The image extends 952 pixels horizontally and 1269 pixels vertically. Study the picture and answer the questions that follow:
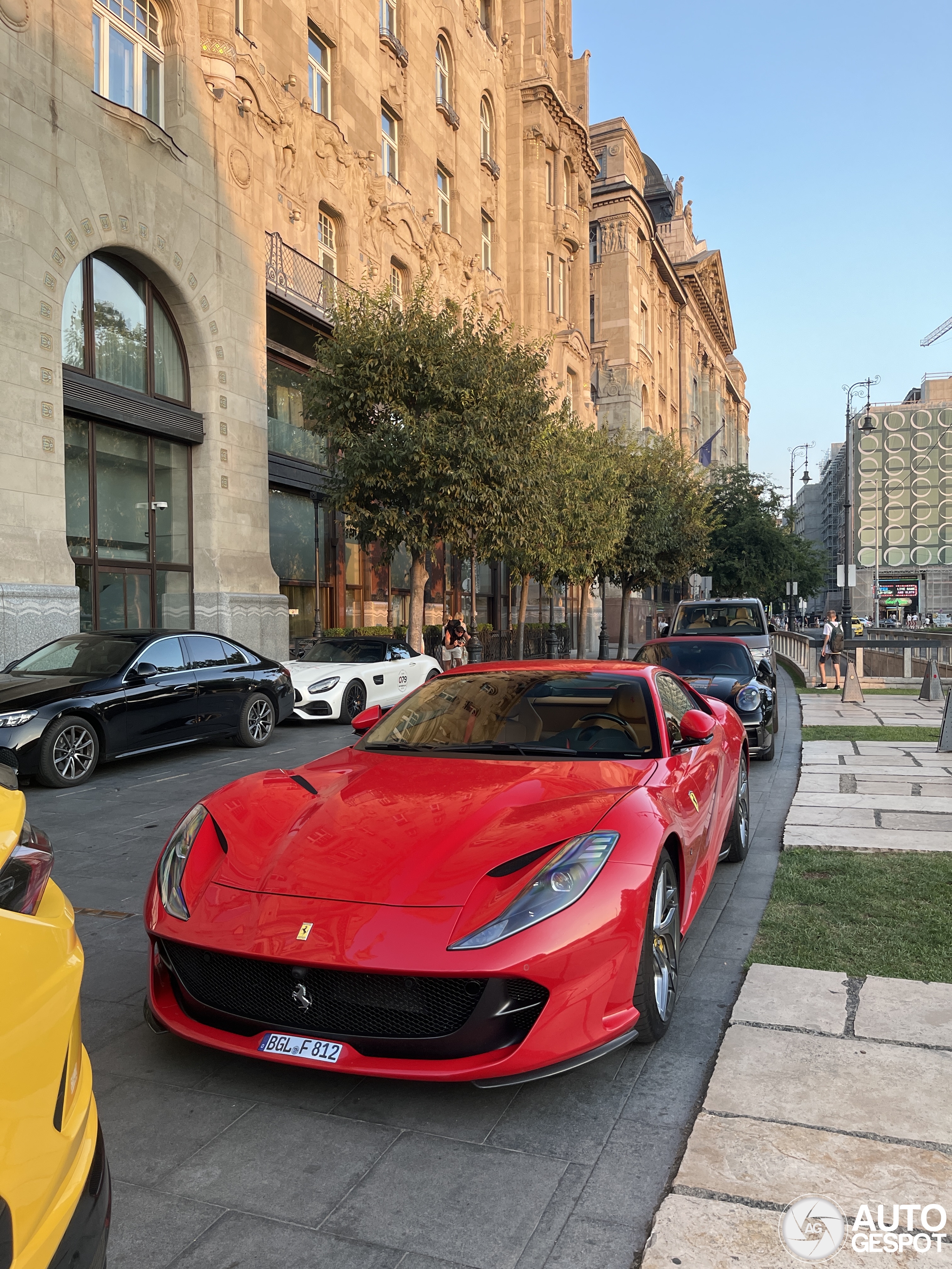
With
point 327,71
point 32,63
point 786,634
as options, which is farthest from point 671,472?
point 32,63

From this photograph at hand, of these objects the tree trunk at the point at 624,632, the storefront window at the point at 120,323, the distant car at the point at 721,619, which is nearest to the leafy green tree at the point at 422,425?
the storefront window at the point at 120,323

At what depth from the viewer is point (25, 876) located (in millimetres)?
1838

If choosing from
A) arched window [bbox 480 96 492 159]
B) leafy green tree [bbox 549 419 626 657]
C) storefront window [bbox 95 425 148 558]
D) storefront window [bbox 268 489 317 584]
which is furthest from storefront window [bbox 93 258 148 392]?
arched window [bbox 480 96 492 159]

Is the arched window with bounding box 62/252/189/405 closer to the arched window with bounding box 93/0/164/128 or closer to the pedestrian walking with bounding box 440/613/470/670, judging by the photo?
the arched window with bounding box 93/0/164/128

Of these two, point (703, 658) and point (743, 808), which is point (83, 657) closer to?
point (703, 658)

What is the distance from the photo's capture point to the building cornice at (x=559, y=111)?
36625mm

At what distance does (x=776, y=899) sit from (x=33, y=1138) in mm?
4426

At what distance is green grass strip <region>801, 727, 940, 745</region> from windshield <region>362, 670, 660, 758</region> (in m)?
7.70

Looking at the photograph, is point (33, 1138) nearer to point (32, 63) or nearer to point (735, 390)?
point (32, 63)

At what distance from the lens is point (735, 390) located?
361 ft

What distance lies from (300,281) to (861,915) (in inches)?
770

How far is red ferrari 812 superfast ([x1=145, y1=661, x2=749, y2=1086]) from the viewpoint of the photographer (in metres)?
2.79

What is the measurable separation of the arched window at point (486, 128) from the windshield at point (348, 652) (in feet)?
82.8

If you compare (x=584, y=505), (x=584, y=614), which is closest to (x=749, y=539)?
(x=584, y=614)
